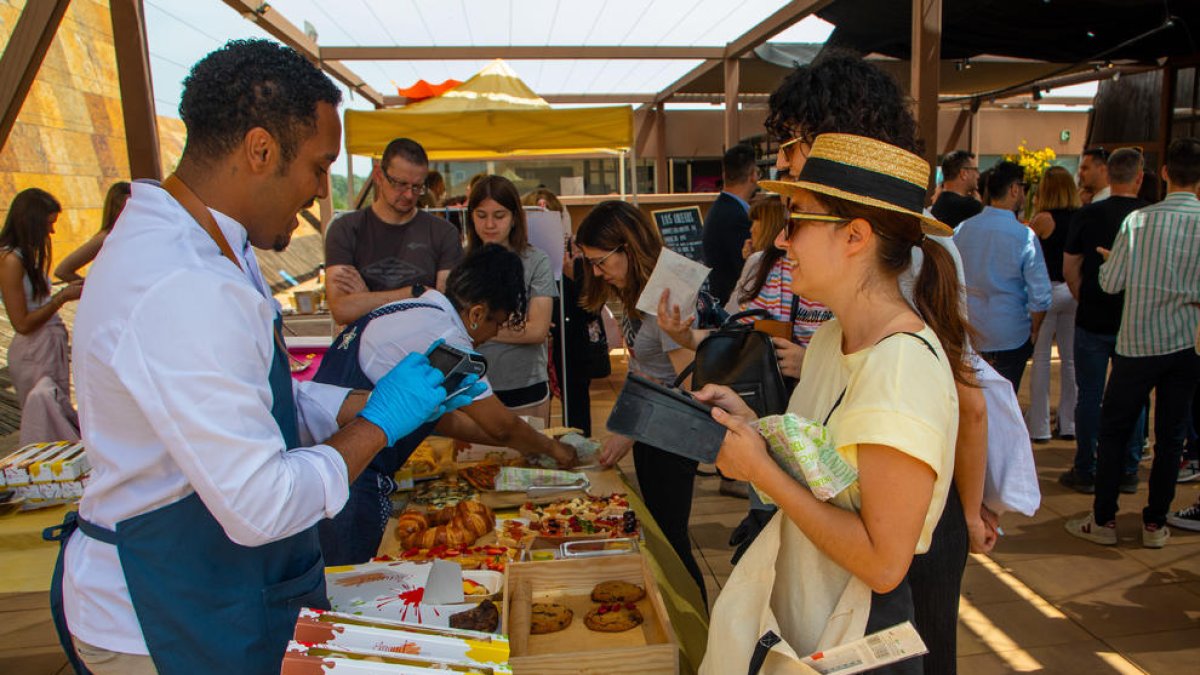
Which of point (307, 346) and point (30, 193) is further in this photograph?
point (307, 346)

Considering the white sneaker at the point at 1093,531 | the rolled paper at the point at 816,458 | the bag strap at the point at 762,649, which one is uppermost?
the rolled paper at the point at 816,458

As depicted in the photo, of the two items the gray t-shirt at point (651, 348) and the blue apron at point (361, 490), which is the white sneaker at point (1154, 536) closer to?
the gray t-shirt at point (651, 348)

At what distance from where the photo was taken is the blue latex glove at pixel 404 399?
58.6 inches

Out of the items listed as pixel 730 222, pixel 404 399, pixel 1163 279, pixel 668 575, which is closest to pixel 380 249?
pixel 730 222

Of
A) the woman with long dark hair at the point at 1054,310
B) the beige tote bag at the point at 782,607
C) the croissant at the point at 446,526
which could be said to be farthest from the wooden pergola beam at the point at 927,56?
the beige tote bag at the point at 782,607

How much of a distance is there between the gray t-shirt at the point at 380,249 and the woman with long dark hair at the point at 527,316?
1.36ft

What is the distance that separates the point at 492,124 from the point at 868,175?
5.65m

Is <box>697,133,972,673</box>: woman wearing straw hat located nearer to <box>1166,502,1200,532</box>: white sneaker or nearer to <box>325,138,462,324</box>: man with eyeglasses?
<box>325,138,462,324</box>: man with eyeglasses

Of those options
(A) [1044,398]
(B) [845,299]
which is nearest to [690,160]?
(A) [1044,398]

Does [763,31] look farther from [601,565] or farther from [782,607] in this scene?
[782,607]

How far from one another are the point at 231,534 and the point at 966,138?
13106 mm

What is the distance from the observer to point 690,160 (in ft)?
41.3

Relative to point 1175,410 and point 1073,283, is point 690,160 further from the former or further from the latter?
point 1175,410

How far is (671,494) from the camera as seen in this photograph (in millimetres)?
2809
